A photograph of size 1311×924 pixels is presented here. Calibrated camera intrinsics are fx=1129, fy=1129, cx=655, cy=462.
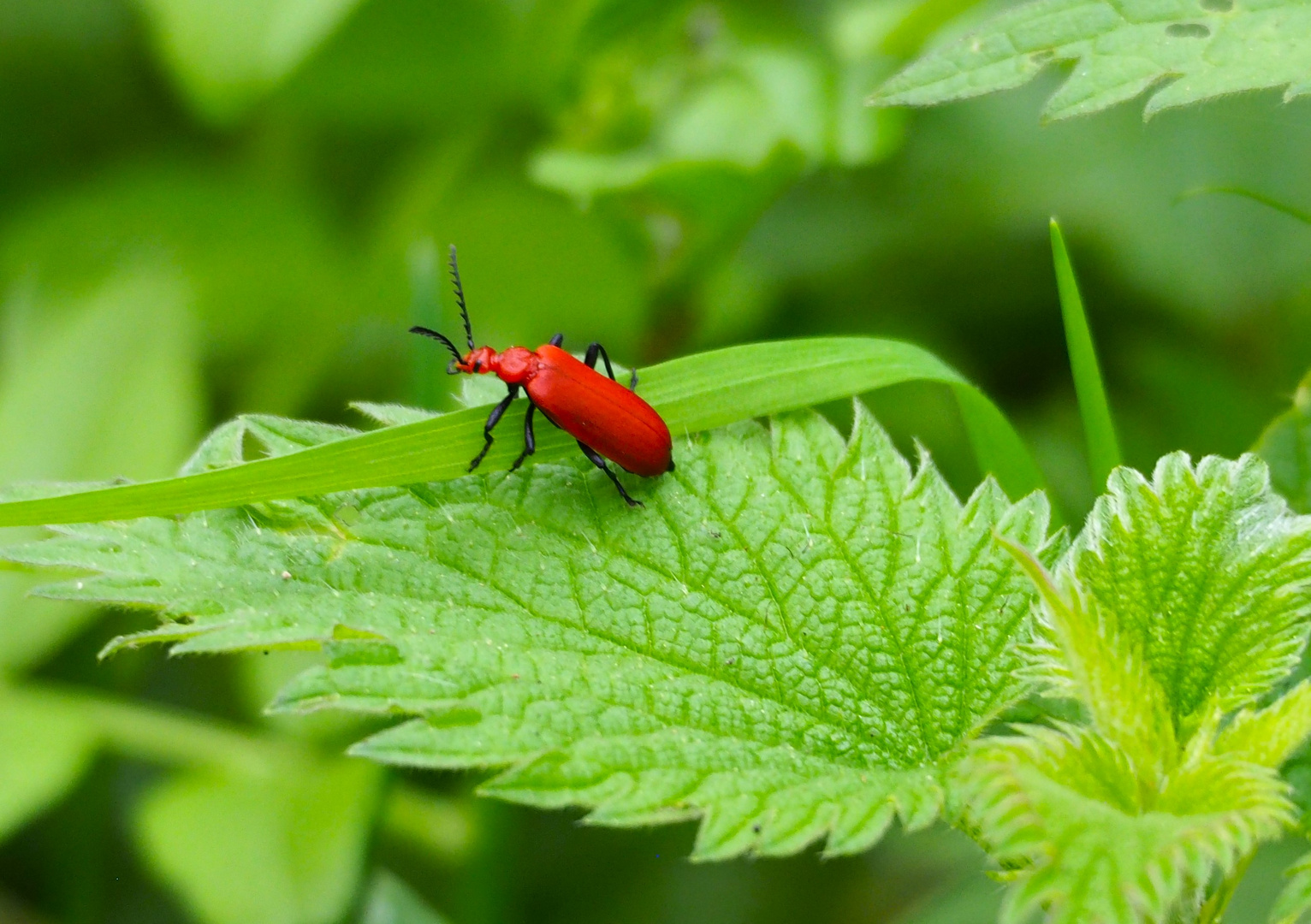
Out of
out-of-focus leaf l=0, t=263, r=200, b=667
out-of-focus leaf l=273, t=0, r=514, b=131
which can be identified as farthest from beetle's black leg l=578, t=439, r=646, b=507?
out-of-focus leaf l=273, t=0, r=514, b=131

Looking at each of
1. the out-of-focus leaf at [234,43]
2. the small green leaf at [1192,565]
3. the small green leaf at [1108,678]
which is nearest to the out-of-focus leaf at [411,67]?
the out-of-focus leaf at [234,43]

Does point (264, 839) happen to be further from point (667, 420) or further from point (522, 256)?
point (522, 256)

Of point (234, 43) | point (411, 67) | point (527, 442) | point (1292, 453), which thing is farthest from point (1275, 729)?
point (411, 67)

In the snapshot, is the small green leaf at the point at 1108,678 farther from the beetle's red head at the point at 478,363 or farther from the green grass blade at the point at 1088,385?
the beetle's red head at the point at 478,363

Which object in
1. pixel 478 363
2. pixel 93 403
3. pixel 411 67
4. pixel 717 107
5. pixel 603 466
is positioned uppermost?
pixel 411 67

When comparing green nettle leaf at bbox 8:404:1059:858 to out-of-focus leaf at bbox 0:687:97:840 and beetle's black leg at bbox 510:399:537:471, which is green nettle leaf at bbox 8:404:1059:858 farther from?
out-of-focus leaf at bbox 0:687:97:840

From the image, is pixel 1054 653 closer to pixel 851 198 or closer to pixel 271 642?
pixel 271 642
